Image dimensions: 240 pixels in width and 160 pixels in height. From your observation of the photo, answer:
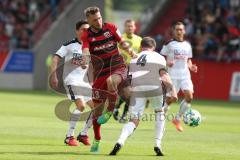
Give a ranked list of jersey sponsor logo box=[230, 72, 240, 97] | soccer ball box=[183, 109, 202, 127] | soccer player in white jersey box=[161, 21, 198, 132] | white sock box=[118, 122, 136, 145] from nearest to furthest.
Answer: white sock box=[118, 122, 136, 145]
soccer ball box=[183, 109, 202, 127]
soccer player in white jersey box=[161, 21, 198, 132]
jersey sponsor logo box=[230, 72, 240, 97]

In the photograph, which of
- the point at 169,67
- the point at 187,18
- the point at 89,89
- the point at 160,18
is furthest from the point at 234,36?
the point at 89,89

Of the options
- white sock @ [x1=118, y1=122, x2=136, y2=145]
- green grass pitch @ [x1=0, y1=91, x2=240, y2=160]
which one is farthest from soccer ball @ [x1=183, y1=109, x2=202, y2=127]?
white sock @ [x1=118, y1=122, x2=136, y2=145]

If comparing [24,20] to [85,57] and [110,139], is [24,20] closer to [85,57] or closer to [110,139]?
[110,139]


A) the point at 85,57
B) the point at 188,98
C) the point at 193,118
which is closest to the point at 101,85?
the point at 85,57

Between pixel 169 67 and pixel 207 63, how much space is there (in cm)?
1475

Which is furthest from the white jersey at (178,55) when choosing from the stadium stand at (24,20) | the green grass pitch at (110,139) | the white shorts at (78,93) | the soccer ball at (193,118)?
the stadium stand at (24,20)

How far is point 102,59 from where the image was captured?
575 inches

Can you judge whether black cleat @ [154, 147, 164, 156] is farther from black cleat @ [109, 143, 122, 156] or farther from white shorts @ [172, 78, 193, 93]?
white shorts @ [172, 78, 193, 93]

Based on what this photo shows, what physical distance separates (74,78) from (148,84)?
2.60 m

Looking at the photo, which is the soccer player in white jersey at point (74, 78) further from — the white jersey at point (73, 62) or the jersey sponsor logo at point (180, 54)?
the jersey sponsor logo at point (180, 54)

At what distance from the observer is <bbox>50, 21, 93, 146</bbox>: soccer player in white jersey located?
51.3 ft

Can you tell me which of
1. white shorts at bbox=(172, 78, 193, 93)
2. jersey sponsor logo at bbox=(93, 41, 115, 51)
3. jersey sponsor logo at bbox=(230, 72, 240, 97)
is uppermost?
jersey sponsor logo at bbox=(93, 41, 115, 51)

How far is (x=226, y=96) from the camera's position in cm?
3550

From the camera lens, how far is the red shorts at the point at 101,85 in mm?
14719
